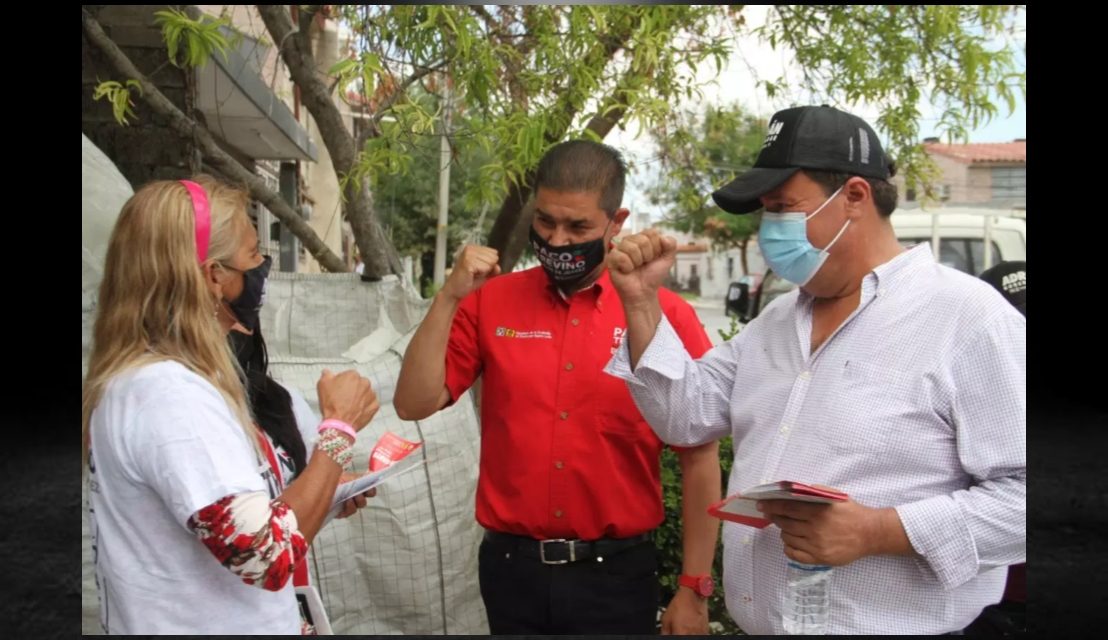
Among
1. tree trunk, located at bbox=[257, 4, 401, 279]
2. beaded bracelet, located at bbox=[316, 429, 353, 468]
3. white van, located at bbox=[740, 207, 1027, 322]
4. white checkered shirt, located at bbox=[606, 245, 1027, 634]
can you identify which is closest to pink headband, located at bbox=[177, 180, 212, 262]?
beaded bracelet, located at bbox=[316, 429, 353, 468]

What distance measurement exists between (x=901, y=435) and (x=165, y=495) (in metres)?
1.47

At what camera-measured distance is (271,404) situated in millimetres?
2805

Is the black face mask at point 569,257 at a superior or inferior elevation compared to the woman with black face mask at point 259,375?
superior

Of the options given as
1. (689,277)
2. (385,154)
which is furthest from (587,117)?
→ (689,277)

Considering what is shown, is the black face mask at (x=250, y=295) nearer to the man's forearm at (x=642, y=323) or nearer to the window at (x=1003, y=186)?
the man's forearm at (x=642, y=323)

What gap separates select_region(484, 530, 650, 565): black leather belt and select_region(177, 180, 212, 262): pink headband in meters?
1.18

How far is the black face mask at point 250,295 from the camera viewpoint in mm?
2395

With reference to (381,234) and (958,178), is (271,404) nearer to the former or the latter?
(381,234)

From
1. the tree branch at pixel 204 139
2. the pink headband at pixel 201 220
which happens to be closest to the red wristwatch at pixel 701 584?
the pink headband at pixel 201 220

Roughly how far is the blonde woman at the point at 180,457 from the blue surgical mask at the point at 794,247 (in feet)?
3.58

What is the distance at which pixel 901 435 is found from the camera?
2100 mm

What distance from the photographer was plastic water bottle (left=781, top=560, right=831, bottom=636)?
2.19 metres
